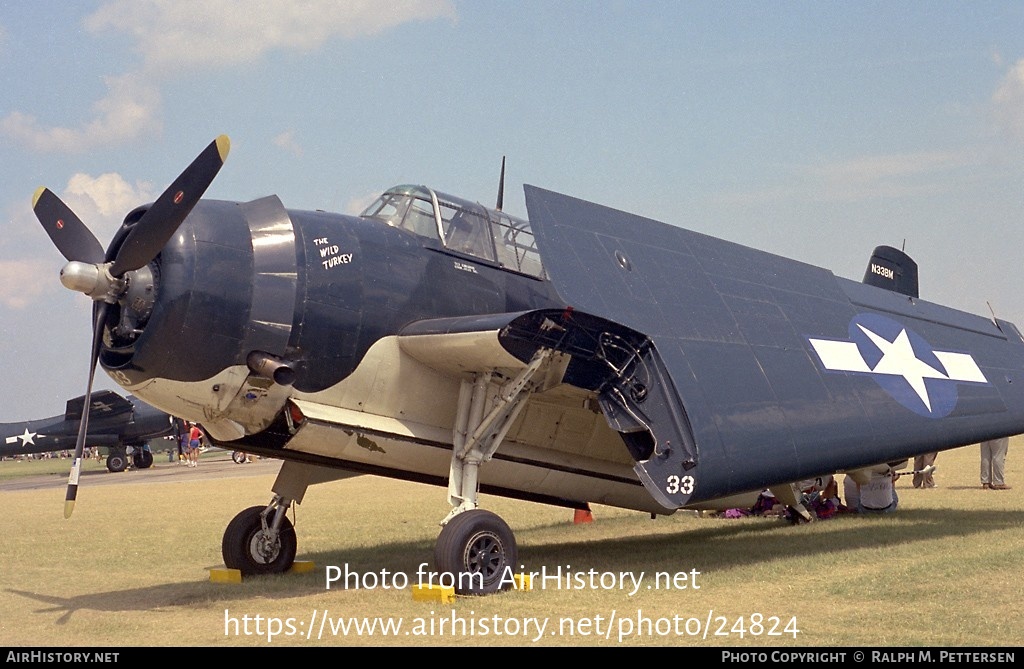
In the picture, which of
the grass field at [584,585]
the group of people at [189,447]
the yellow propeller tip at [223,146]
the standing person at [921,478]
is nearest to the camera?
the grass field at [584,585]

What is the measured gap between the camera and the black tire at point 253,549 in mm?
11078

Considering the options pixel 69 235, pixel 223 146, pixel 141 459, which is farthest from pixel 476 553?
pixel 141 459

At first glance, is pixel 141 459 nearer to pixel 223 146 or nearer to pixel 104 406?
pixel 104 406

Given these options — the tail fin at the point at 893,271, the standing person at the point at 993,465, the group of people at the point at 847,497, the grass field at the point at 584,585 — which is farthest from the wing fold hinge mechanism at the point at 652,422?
the standing person at the point at 993,465

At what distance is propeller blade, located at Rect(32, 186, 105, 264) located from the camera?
952 cm

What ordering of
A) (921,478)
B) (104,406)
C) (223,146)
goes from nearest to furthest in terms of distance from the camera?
(223,146), (921,478), (104,406)

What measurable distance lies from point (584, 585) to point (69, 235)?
5.96 metres

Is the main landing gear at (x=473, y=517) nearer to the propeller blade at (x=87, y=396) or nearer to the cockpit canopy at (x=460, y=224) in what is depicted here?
the cockpit canopy at (x=460, y=224)

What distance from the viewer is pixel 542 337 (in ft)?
31.3

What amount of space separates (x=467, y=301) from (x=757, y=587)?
3.98 meters

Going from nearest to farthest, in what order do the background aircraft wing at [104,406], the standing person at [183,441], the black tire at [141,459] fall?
the background aircraft wing at [104,406]
the standing person at [183,441]
the black tire at [141,459]

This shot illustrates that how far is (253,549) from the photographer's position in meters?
11.1

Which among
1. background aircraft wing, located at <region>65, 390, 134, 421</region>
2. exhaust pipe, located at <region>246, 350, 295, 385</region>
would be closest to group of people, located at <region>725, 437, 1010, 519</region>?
exhaust pipe, located at <region>246, 350, 295, 385</region>

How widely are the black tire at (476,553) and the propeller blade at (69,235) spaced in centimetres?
419
